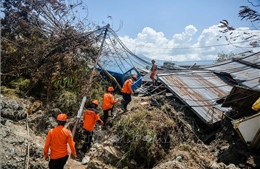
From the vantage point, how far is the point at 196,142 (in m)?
8.70

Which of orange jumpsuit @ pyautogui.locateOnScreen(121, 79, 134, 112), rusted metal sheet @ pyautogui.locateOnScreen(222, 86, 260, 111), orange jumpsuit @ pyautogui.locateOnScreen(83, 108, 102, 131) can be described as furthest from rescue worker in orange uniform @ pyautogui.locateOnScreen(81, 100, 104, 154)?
rusted metal sheet @ pyautogui.locateOnScreen(222, 86, 260, 111)

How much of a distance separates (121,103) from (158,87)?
6.80 feet

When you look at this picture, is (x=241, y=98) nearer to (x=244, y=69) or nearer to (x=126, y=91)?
(x=126, y=91)

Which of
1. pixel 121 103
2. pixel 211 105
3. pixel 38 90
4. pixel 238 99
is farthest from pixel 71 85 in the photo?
pixel 238 99

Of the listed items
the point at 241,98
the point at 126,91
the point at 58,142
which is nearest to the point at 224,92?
the point at 241,98

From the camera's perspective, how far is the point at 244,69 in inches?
512

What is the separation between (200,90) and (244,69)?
152 inches

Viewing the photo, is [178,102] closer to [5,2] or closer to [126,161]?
[126,161]

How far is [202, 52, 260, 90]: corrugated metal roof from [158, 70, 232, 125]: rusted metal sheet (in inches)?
30.6

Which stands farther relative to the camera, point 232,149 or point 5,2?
point 5,2

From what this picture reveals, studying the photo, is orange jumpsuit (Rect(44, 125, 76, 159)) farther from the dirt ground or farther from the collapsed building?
the collapsed building

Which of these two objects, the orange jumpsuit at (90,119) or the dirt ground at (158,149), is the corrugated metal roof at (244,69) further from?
the orange jumpsuit at (90,119)

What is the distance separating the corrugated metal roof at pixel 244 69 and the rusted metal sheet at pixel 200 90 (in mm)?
777

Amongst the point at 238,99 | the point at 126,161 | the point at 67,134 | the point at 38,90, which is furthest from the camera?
the point at 38,90
